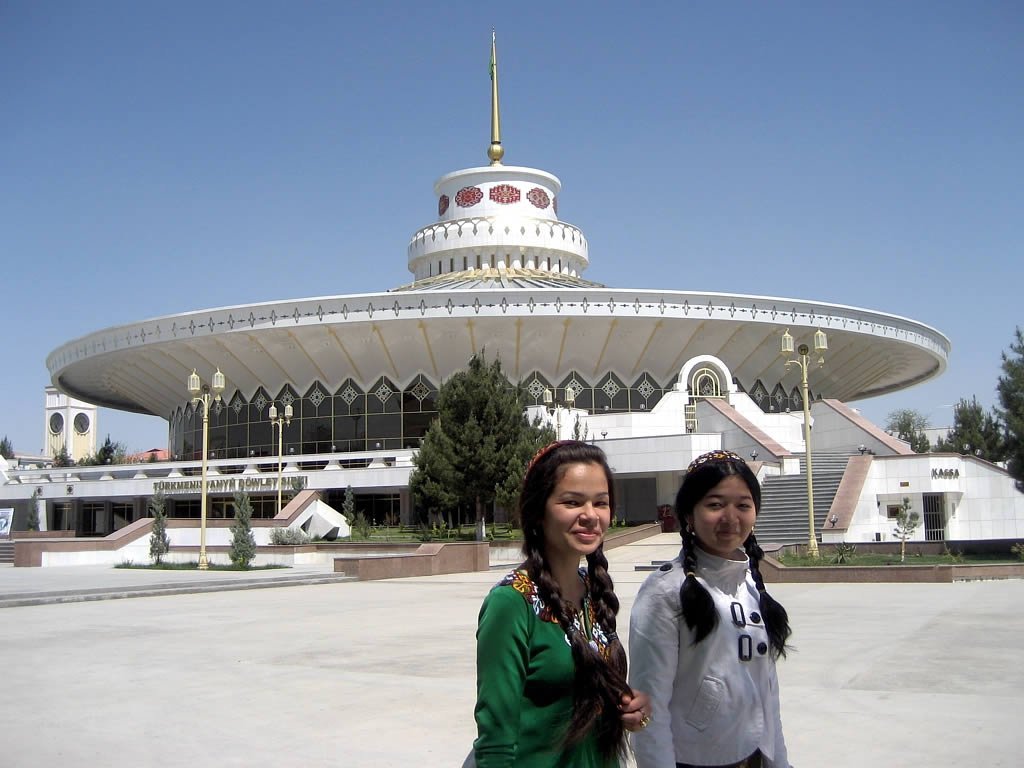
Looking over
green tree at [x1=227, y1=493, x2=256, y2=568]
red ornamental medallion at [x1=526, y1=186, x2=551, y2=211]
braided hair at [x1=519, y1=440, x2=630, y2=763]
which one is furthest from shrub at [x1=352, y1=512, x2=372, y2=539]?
braided hair at [x1=519, y1=440, x2=630, y2=763]

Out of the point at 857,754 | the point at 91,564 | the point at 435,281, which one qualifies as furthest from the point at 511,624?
the point at 435,281

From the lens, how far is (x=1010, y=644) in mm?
9445

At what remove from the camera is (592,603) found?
278 centimetres

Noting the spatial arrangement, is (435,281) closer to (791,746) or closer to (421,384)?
(421,384)

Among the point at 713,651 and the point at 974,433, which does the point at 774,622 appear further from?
the point at 974,433

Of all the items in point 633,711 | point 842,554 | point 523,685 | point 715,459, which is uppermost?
point 715,459

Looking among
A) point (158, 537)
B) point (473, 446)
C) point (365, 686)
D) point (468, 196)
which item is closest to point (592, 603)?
point (365, 686)

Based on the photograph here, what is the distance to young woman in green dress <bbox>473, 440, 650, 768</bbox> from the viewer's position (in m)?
2.49

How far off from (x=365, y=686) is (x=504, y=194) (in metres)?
45.0

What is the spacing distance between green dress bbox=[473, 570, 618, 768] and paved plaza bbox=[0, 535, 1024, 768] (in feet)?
10.1

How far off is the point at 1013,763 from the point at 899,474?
950 inches

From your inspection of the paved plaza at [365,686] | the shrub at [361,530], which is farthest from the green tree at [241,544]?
the paved plaza at [365,686]

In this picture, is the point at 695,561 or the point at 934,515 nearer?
the point at 695,561

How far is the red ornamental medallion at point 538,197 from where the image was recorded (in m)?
51.6
